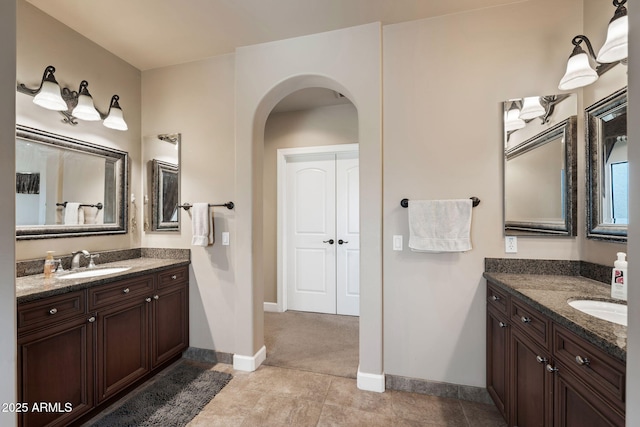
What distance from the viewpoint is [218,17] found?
2082 millimetres

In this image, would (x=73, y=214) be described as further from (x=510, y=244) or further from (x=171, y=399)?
(x=510, y=244)

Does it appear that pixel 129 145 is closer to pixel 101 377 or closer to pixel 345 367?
pixel 101 377

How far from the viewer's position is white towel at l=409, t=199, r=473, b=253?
196 centimetres

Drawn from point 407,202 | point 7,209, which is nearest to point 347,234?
point 407,202

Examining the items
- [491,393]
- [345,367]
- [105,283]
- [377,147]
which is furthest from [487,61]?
[105,283]

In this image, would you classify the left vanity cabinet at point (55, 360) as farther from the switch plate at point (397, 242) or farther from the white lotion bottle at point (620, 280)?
the white lotion bottle at point (620, 280)

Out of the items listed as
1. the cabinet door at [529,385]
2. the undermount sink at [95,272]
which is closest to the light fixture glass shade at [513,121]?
the cabinet door at [529,385]

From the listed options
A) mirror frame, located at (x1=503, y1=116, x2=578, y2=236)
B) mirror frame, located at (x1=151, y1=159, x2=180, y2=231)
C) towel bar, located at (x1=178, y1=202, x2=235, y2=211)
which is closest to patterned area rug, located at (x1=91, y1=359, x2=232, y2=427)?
mirror frame, located at (x1=151, y1=159, x2=180, y2=231)

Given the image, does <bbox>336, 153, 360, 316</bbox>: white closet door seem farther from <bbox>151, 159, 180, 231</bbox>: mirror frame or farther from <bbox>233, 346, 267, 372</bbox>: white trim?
<bbox>151, 159, 180, 231</bbox>: mirror frame

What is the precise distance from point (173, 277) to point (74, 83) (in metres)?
1.74

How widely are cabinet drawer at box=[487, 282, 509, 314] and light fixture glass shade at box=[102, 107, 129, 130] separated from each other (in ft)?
10.3

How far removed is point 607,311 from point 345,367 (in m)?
1.80

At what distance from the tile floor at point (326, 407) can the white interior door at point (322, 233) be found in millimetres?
1566

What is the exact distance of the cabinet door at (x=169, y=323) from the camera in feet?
7.48
